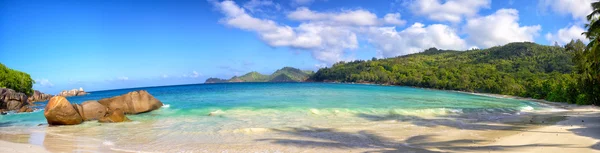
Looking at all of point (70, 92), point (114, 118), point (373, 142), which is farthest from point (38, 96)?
point (373, 142)

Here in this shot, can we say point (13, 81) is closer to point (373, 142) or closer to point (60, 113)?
point (60, 113)

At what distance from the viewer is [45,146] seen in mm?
12898

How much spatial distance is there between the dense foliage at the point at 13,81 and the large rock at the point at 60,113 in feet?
143

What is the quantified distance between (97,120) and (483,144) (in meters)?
22.3

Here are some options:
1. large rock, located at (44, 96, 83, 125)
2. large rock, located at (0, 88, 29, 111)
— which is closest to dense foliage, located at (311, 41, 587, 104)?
large rock, located at (44, 96, 83, 125)

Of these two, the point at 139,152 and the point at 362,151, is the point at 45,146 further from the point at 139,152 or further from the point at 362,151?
the point at 362,151

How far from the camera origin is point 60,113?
19.6m

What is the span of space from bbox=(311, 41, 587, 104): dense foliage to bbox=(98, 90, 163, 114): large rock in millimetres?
43869

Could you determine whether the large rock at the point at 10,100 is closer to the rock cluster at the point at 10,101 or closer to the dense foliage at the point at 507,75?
the rock cluster at the point at 10,101

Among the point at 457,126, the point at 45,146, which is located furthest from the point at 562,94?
the point at 45,146

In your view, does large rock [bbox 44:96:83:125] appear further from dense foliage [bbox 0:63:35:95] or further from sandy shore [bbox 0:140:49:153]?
dense foliage [bbox 0:63:35:95]

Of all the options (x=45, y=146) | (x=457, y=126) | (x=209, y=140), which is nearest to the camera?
(x=45, y=146)

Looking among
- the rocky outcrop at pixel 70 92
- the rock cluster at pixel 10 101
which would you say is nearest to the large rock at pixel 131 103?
the rock cluster at pixel 10 101

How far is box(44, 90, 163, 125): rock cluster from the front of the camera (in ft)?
64.5
